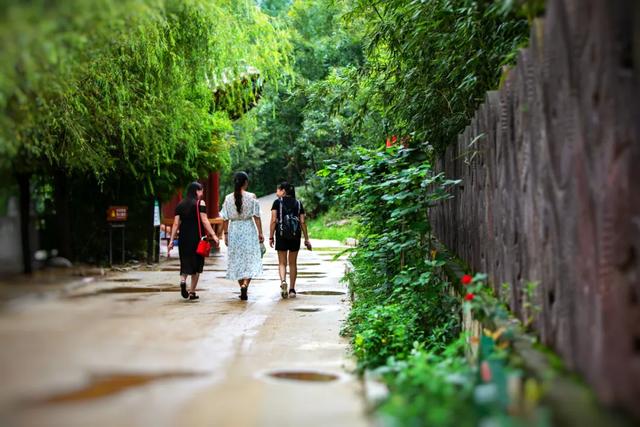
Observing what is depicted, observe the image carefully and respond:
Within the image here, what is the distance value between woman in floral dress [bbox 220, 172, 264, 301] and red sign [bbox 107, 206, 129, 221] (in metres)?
4.45

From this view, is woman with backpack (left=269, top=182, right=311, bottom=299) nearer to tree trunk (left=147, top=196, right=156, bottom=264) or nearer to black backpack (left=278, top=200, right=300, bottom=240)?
black backpack (left=278, top=200, right=300, bottom=240)

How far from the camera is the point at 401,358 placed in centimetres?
577

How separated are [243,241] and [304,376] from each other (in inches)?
220

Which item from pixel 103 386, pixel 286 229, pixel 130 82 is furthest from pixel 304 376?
pixel 130 82

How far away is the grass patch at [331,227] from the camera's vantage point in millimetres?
31172

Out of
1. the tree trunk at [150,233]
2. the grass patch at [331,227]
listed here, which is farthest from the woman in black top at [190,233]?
the grass patch at [331,227]

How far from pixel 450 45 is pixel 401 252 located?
7.77 ft

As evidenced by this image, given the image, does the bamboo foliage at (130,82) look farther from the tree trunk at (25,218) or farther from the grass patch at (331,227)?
the grass patch at (331,227)

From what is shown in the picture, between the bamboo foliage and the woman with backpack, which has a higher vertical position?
the bamboo foliage

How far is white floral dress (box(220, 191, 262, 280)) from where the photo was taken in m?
10.7

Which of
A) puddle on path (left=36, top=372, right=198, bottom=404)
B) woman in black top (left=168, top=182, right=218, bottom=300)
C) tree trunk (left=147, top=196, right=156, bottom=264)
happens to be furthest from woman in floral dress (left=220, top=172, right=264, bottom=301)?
puddle on path (left=36, top=372, right=198, bottom=404)

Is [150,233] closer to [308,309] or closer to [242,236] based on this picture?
[242,236]

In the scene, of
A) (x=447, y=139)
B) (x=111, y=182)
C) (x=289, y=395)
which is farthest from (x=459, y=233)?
(x=111, y=182)

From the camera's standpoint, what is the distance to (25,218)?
3.65m
